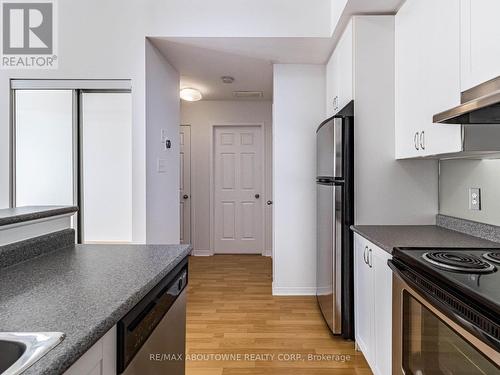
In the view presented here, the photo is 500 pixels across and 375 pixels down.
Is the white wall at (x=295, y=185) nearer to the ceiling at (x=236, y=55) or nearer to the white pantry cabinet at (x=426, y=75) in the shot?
the ceiling at (x=236, y=55)

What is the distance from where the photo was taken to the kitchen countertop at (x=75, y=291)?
72cm

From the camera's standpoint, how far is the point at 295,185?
3396 mm

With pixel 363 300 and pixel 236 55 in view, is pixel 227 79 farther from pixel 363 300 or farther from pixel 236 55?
pixel 363 300

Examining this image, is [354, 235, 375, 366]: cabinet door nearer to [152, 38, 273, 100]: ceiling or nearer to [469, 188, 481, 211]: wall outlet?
[469, 188, 481, 211]: wall outlet

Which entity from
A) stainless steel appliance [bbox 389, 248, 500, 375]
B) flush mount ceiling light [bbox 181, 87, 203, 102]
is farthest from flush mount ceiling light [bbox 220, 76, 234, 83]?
stainless steel appliance [bbox 389, 248, 500, 375]

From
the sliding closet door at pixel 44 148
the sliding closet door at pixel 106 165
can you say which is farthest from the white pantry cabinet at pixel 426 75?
the sliding closet door at pixel 44 148

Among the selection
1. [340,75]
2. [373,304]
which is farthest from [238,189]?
[373,304]

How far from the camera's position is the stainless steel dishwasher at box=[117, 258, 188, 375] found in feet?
3.13

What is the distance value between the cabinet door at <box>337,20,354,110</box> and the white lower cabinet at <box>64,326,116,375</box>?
216 centimetres

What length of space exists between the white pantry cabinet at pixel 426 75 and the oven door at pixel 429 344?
0.76m

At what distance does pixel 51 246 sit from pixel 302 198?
2.38m

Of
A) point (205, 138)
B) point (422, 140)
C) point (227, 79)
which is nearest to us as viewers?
point (422, 140)

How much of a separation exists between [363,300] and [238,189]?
3.33 m

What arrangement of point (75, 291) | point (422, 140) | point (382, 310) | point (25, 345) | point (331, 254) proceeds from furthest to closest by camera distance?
point (331, 254) < point (422, 140) < point (382, 310) < point (75, 291) < point (25, 345)
